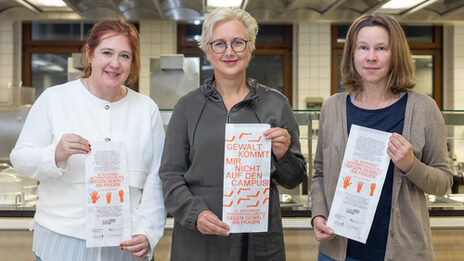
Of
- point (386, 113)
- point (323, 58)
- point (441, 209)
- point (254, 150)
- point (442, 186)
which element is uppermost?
point (323, 58)

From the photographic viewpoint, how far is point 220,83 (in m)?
1.42

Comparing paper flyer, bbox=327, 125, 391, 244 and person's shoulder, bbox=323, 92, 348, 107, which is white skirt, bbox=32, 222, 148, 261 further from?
person's shoulder, bbox=323, 92, 348, 107

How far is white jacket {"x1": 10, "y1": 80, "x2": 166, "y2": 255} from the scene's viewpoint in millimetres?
1333

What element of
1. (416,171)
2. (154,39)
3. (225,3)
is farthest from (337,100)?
(154,39)

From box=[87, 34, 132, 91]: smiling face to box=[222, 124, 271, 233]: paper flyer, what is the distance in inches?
15.2

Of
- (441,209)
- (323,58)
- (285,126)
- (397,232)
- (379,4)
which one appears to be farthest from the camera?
(323,58)

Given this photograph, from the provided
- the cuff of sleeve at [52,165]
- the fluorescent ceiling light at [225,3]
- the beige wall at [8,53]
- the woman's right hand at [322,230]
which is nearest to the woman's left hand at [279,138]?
the woman's right hand at [322,230]

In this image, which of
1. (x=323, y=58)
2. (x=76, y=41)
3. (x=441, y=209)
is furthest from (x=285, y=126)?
(x=76, y=41)

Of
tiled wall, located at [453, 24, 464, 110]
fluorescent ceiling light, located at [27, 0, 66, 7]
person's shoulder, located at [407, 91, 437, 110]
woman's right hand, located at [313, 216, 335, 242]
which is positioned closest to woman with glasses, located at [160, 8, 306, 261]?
woman's right hand, located at [313, 216, 335, 242]

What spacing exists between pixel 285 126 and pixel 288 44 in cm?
443

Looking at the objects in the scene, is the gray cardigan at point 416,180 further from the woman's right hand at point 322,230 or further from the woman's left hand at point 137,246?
the woman's left hand at point 137,246

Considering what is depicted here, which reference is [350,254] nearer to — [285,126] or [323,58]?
[285,126]

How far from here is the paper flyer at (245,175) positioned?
4.26 feet

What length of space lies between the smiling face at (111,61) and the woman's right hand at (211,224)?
492mm
